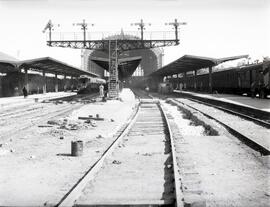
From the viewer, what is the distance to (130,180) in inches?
254

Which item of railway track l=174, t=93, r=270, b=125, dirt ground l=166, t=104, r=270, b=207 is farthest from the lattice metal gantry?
dirt ground l=166, t=104, r=270, b=207

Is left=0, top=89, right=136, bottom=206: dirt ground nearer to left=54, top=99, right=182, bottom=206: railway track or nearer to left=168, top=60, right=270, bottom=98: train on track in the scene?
left=54, top=99, right=182, bottom=206: railway track

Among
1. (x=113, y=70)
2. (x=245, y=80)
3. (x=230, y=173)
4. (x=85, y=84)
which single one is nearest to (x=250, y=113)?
(x=245, y=80)

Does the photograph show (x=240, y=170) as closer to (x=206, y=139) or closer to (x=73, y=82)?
(x=206, y=139)

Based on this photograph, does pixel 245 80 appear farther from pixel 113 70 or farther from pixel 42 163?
pixel 42 163

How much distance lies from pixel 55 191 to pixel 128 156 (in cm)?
305

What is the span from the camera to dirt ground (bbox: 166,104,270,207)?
530 centimetres

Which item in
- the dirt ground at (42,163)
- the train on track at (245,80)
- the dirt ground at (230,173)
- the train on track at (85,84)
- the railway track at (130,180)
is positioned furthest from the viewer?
the train on track at (85,84)

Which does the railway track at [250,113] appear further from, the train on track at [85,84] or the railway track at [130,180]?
the train on track at [85,84]

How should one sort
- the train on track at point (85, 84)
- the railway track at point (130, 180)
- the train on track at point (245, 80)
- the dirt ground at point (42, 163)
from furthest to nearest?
the train on track at point (85, 84) < the train on track at point (245, 80) < the dirt ground at point (42, 163) < the railway track at point (130, 180)

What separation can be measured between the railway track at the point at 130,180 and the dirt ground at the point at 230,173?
606mm

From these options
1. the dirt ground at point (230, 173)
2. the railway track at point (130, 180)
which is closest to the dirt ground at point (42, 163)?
the railway track at point (130, 180)

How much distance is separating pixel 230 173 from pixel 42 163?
4.13 metres

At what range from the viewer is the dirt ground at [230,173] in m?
5.30
